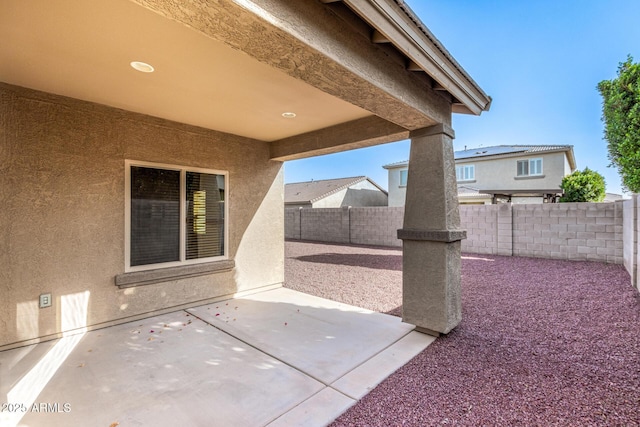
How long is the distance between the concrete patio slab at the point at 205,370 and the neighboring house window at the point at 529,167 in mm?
18836

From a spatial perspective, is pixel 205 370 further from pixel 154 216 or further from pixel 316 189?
pixel 316 189

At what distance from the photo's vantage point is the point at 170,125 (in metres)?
4.75

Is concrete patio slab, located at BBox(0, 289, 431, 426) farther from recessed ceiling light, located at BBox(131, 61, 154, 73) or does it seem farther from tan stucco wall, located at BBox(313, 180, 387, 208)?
tan stucco wall, located at BBox(313, 180, 387, 208)

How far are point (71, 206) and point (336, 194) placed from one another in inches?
831

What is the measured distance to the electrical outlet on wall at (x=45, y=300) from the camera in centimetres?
365

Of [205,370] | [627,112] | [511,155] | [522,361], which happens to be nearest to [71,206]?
[205,370]

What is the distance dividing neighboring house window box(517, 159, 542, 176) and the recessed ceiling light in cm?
2142

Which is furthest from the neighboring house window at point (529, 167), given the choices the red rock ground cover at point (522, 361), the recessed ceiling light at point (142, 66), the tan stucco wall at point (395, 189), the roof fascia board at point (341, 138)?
the recessed ceiling light at point (142, 66)

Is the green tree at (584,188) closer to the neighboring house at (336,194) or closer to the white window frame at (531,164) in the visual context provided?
the white window frame at (531,164)

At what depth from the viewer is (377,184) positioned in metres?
29.0

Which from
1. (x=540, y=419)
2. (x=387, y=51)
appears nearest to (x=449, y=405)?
(x=540, y=419)

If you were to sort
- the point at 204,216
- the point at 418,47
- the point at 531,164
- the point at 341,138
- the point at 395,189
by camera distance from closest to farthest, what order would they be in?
the point at 418,47 < the point at 341,138 < the point at 204,216 < the point at 531,164 < the point at 395,189

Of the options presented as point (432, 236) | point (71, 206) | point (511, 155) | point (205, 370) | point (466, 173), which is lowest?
point (205, 370)

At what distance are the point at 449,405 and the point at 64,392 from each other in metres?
3.45
